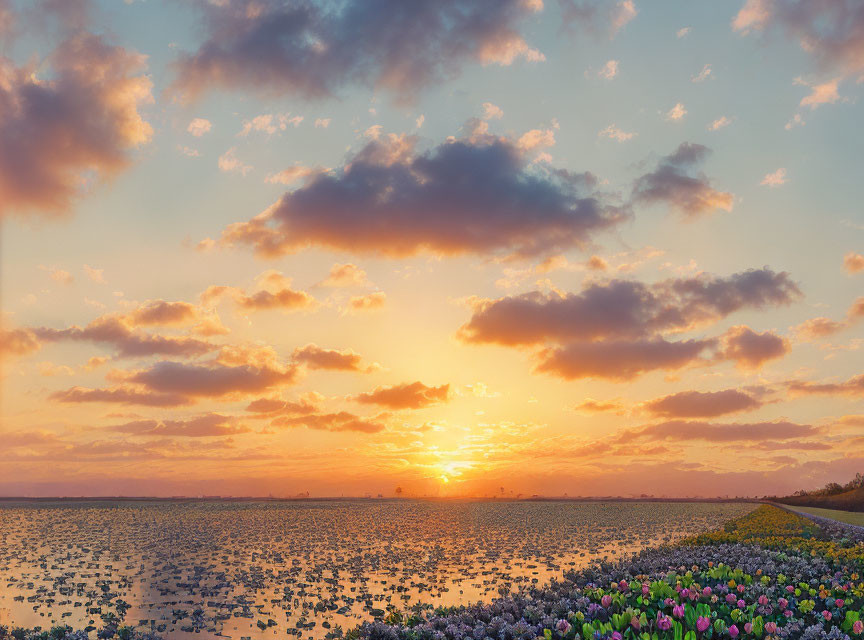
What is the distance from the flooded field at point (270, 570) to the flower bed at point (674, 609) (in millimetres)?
4615

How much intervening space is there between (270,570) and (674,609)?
19.7m

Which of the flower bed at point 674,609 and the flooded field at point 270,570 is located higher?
the flower bed at point 674,609

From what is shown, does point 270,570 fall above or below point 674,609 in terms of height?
below

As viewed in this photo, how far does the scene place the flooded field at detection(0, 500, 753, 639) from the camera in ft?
59.2

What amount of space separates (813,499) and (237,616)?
78947 millimetres

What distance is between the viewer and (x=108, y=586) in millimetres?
22625

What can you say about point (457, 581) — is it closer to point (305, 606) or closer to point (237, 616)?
point (305, 606)

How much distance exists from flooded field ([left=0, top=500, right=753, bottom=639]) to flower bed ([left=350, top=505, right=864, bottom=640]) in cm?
462

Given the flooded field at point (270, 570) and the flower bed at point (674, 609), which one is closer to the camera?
the flower bed at point (674, 609)

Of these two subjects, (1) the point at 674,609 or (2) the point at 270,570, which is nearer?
(1) the point at 674,609

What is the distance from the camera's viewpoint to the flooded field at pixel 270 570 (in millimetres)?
18031

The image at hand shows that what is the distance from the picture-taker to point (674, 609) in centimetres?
1074

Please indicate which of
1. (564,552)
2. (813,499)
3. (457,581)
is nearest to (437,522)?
(564,552)

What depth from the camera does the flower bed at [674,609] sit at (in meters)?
10.6
